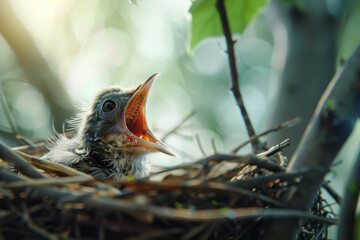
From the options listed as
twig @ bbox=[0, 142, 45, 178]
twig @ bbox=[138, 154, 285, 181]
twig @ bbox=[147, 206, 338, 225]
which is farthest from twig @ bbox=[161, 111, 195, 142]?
twig @ bbox=[147, 206, 338, 225]

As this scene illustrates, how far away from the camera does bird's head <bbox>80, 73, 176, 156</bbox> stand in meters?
2.26

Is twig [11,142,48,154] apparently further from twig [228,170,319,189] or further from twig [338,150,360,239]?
twig [338,150,360,239]

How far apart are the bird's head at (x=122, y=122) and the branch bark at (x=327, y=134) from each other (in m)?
1.21

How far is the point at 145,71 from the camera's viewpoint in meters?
4.62

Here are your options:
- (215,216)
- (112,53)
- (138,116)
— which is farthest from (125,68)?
(215,216)

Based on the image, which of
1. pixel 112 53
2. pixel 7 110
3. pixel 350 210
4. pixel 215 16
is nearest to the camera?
pixel 350 210

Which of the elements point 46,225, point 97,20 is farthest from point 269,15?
point 46,225

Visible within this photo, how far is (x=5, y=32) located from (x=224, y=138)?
12.8 feet

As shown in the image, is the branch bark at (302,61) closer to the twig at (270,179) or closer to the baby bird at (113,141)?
the baby bird at (113,141)

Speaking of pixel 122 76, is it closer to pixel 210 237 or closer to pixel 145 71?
pixel 145 71

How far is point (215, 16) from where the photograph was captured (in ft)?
6.06

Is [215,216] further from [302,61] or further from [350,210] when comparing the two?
[302,61]

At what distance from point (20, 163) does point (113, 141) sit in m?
1.10

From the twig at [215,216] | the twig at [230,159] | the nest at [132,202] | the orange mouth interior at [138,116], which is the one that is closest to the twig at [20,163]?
the nest at [132,202]
